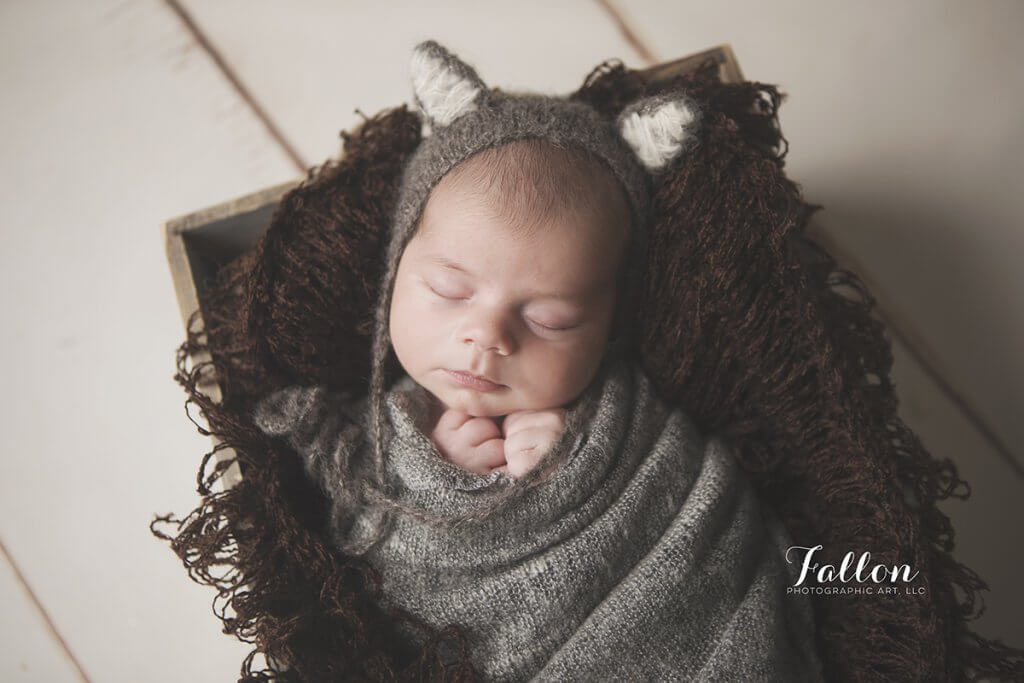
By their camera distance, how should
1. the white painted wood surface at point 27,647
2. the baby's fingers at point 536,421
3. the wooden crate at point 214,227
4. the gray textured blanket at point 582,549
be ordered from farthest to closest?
the white painted wood surface at point 27,647 → the wooden crate at point 214,227 → the baby's fingers at point 536,421 → the gray textured blanket at point 582,549

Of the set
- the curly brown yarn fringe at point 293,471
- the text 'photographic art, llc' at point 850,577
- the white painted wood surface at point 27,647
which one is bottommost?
the white painted wood surface at point 27,647

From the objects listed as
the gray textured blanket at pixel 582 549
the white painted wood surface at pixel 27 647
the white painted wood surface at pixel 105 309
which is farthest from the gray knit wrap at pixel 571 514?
the white painted wood surface at pixel 27 647

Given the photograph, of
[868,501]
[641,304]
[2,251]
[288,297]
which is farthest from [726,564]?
[2,251]

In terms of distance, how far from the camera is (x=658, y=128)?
1054mm

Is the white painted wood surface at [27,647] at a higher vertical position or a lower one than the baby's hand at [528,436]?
lower

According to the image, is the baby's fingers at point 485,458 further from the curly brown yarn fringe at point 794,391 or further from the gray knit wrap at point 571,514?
the curly brown yarn fringe at point 794,391

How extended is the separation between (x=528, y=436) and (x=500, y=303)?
0.19 m

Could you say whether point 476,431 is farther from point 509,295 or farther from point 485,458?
point 509,295

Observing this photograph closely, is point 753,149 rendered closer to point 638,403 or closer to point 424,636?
→ point 638,403

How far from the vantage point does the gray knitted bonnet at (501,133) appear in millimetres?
1036

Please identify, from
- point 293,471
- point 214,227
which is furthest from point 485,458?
point 214,227

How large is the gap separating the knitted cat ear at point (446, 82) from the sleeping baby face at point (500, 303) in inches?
4.9

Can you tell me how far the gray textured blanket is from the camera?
92cm

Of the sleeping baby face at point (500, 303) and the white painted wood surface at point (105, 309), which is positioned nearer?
the sleeping baby face at point (500, 303)
